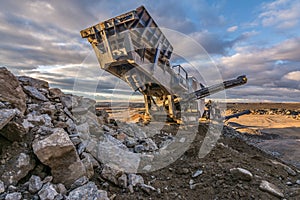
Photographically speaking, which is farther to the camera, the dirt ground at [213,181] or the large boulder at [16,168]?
the dirt ground at [213,181]

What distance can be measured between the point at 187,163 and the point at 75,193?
2.37m

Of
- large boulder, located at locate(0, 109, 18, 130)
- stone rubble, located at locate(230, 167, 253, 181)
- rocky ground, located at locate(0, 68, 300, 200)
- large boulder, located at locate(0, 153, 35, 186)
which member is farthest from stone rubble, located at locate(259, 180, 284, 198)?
large boulder, located at locate(0, 109, 18, 130)

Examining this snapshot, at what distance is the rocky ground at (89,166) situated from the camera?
266 centimetres

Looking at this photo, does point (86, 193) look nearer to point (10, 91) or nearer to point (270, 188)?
point (10, 91)

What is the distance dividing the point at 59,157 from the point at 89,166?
0.47 metres

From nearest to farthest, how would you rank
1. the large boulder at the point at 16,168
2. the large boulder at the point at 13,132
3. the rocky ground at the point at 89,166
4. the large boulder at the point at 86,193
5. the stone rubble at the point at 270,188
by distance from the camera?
the large boulder at the point at 86,193
the large boulder at the point at 16,168
the rocky ground at the point at 89,166
the large boulder at the point at 13,132
the stone rubble at the point at 270,188

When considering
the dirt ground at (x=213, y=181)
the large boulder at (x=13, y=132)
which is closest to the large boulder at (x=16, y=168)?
the large boulder at (x=13, y=132)

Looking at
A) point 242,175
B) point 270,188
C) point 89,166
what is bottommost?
point 270,188

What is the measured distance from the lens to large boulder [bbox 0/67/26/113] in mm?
3412

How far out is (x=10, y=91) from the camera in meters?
3.55

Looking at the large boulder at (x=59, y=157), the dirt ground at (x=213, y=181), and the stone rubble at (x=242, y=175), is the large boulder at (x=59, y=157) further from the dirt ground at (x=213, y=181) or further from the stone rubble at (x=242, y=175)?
the stone rubble at (x=242, y=175)

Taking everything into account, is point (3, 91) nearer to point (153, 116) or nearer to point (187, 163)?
point (187, 163)

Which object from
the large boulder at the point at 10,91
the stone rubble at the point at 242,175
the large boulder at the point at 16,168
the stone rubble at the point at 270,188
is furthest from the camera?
the large boulder at the point at 10,91

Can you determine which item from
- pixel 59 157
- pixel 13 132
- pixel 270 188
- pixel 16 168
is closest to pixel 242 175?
pixel 270 188
